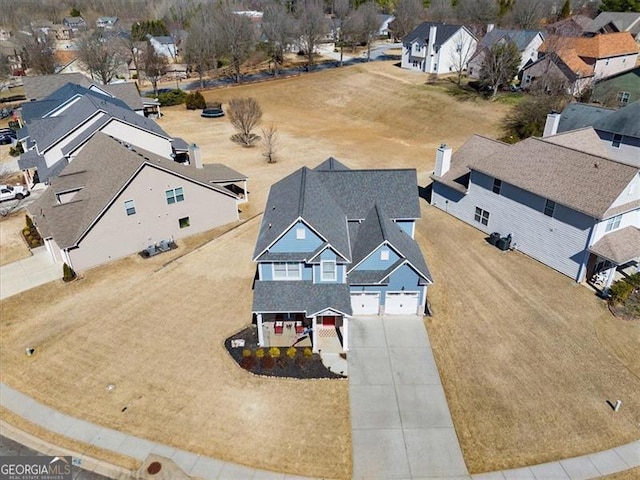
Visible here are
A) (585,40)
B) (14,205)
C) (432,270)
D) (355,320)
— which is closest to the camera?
(355,320)

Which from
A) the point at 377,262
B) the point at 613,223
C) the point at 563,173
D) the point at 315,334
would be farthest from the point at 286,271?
the point at 613,223

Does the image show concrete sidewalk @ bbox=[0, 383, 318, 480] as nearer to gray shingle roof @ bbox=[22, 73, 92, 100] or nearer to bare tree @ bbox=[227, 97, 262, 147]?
bare tree @ bbox=[227, 97, 262, 147]

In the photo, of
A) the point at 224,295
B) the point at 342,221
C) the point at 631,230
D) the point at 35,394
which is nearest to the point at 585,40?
the point at 631,230

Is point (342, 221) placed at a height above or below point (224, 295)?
above

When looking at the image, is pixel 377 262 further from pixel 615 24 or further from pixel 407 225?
pixel 615 24

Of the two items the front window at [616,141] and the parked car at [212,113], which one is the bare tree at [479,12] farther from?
the front window at [616,141]

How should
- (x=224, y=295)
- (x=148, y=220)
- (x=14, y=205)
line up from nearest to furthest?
(x=224, y=295), (x=148, y=220), (x=14, y=205)

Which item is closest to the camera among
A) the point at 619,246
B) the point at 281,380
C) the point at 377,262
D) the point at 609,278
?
the point at 281,380

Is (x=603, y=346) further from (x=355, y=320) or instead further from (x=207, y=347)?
(x=207, y=347)
